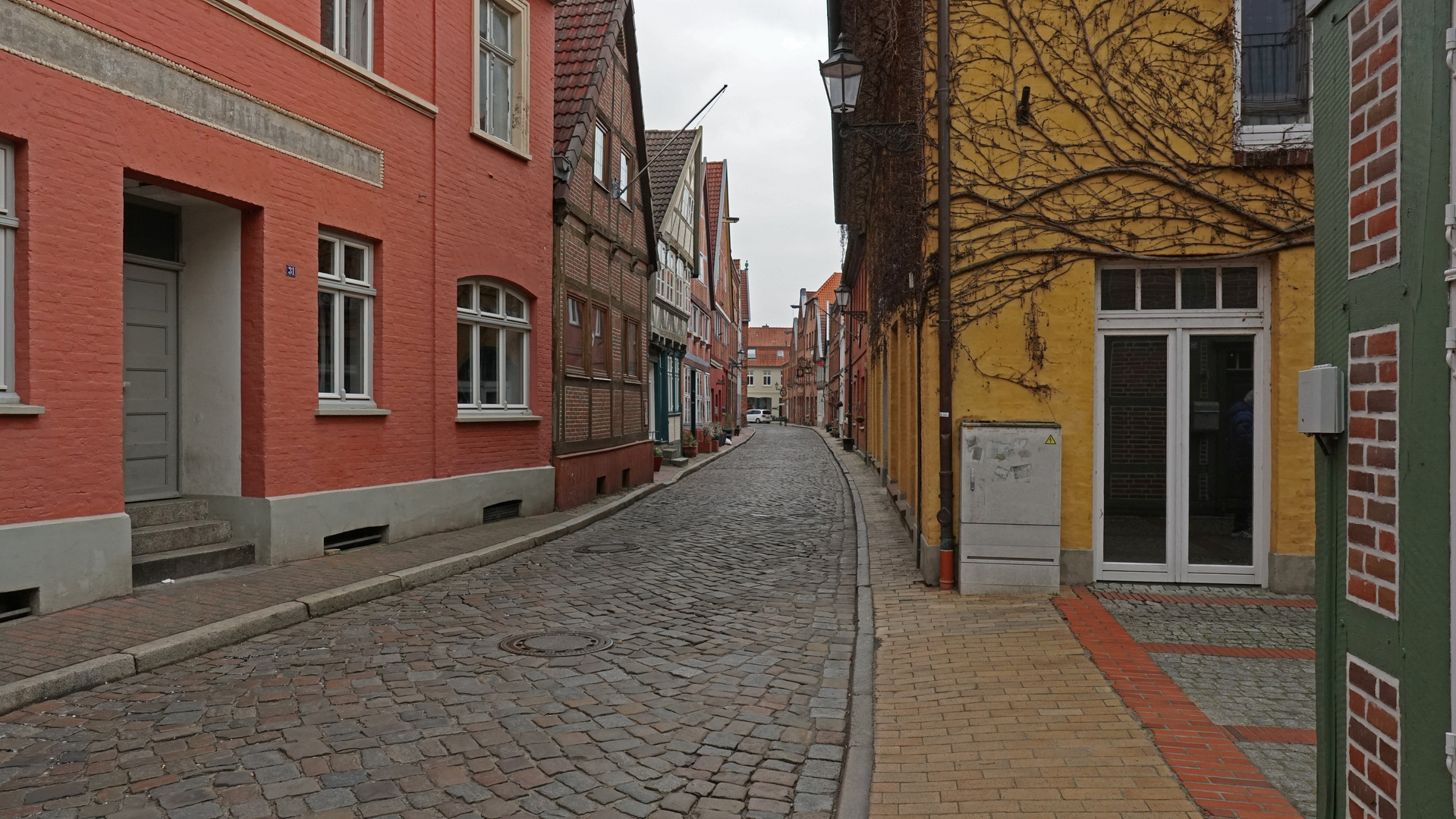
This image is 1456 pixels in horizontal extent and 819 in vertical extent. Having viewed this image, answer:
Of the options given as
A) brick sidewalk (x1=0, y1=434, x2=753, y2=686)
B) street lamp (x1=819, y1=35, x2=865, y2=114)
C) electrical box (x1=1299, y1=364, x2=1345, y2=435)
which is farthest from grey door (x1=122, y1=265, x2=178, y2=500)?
electrical box (x1=1299, y1=364, x2=1345, y2=435)

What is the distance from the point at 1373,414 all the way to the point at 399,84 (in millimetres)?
10200

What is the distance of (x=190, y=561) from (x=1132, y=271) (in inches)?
310

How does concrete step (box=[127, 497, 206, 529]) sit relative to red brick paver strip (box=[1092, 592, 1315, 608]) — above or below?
above

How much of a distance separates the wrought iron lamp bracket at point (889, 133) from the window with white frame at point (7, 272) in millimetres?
6388

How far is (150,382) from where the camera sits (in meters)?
8.62

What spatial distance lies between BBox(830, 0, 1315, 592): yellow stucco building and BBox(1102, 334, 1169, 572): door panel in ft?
0.04

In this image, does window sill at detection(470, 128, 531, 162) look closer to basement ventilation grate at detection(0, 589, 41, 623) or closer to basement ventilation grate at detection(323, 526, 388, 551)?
basement ventilation grate at detection(323, 526, 388, 551)

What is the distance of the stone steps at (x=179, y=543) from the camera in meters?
7.62

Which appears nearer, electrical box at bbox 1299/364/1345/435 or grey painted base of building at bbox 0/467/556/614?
electrical box at bbox 1299/364/1345/435

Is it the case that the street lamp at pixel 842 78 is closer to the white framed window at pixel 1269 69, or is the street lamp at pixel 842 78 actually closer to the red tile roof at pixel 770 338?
the white framed window at pixel 1269 69

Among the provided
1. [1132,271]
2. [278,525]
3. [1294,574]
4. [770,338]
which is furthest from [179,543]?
[770,338]

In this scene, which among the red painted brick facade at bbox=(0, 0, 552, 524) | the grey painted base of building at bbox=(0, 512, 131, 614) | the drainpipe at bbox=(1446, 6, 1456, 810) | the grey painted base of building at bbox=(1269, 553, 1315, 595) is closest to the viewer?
the drainpipe at bbox=(1446, 6, 1456, 810)

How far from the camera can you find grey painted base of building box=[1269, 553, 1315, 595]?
741 centimetres

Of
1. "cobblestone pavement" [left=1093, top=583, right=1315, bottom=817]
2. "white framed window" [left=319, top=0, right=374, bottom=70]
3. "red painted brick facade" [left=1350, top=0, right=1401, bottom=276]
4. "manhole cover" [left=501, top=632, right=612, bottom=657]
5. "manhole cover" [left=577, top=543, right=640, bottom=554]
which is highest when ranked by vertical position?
"white framed window" [left=319, top=0, right=374, bottom=70]
